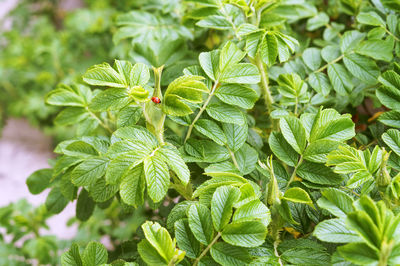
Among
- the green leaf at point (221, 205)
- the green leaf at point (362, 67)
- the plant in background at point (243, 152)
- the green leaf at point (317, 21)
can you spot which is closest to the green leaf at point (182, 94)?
the plant in background at point (243, 152)

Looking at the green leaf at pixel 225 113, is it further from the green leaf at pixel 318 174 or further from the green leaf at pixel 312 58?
the green leaf at pixel 312 58

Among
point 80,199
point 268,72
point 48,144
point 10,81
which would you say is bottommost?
point 48,144

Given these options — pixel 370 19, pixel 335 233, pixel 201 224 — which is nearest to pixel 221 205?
pixel 201 224

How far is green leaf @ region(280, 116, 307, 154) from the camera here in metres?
0.59

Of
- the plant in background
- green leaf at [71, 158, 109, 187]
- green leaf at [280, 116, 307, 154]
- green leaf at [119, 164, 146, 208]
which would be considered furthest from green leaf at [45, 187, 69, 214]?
green leaf at [280, 116, 307, 154]

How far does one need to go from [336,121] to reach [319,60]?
26 centimetres

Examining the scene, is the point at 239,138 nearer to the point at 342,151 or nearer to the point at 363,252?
the point at 342,151

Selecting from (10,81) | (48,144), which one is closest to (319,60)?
(10,81)

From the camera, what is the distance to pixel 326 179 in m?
0.57

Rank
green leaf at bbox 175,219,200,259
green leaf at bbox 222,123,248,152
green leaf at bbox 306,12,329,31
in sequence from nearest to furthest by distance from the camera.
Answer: green leaf at bbox 175,219,200,259
green leaf at bbox 222,123,248,152
green leaf at bbox 306,12,329,31

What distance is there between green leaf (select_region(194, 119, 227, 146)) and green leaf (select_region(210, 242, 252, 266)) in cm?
15

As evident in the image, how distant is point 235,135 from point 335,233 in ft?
0.76

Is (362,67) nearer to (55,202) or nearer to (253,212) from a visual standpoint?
(253,212)

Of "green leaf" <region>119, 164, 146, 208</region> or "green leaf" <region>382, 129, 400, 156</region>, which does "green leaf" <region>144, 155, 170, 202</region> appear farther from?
"green leaf" <region>382, 129, 400, 156</region>
